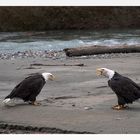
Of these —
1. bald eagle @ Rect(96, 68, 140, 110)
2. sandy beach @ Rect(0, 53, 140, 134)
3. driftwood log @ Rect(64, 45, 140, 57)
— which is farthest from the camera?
driftwood log @ Rect(64, 45, 140, 57)

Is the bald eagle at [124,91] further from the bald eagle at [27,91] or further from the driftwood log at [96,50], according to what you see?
the driftwood log at [96,50]

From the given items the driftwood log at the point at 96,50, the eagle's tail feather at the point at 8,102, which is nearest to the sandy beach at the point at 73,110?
the eagle's tail feather at the point at 8,102

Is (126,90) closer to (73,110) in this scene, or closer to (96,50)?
(73,110)

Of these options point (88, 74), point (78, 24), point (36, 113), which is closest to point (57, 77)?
point (88, 74)

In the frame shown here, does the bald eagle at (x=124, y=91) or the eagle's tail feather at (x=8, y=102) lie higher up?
the bald eagle at (x=124, y=91)

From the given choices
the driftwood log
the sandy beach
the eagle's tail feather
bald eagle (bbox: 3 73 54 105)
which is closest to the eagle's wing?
the sandy beach

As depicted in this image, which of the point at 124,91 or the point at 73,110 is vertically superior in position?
the point at 124,91

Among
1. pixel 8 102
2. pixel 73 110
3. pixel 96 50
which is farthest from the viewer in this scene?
pixel 96 50

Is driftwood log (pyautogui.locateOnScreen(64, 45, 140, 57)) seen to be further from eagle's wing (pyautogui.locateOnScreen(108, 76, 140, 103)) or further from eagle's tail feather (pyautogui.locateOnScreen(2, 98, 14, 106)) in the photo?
eagle's wing (pyautogui.locateOnScreen(108, 76, 140, 103))

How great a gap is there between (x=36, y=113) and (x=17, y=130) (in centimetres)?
77

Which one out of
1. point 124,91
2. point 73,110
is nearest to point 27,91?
point 73,110

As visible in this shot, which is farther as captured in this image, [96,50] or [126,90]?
[96,50]

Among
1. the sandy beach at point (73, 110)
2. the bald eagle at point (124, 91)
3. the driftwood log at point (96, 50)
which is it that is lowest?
the driftwood log at point (96, 50)

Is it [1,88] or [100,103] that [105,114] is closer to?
[100,103]
